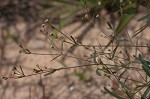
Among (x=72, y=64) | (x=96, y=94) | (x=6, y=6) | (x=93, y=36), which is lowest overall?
(x=96, y=94)

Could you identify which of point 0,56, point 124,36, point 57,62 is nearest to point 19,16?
point 0,56

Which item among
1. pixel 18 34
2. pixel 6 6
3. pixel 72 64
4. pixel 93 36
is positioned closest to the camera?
pixel 72 64

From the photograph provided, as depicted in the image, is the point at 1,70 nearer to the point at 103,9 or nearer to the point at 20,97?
the point at 20,97

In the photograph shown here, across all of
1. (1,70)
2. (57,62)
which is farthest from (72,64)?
(1,70)

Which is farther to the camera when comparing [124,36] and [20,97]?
[124,36]

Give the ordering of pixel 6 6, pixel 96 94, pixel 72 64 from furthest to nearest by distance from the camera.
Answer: pixel 6 6, pixel 72 64, pixel 96 94

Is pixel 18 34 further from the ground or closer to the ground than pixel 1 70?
further from the ground
